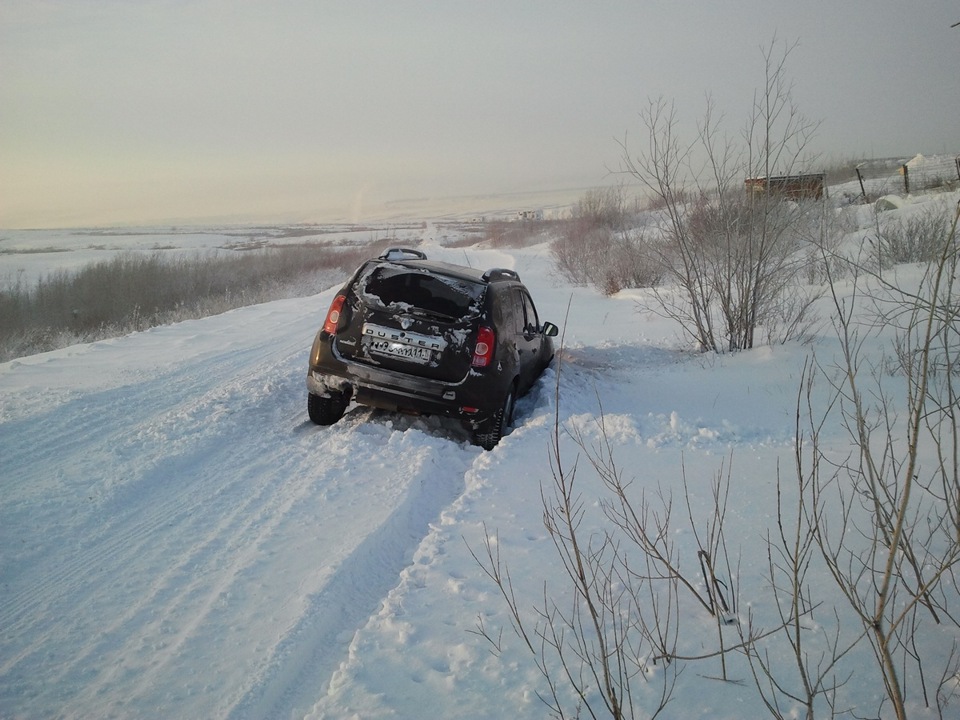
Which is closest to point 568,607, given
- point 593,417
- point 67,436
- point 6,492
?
point 593,417

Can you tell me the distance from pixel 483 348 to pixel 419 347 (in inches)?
24.5

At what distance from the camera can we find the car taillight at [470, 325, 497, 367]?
6301mm

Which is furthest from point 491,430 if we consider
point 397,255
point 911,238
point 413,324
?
point 911,238

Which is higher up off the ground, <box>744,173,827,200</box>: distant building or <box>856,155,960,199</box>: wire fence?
<box>856,155,960,199</box>: wire fence

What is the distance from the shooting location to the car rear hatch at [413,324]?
624cm

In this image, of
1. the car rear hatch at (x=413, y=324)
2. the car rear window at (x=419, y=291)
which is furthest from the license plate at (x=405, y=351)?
the car rear window at (x=419, y=291)

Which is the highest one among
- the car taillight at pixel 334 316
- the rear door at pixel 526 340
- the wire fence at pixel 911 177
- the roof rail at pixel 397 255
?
the wire fence at pixel 911 177

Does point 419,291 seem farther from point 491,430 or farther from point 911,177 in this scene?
point 911,177

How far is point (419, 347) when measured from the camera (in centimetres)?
624

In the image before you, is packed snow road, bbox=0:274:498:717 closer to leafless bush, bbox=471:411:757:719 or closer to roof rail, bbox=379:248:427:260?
leafless bush, bbox=471:411:757:719

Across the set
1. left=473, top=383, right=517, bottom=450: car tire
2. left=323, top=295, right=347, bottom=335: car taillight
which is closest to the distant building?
left=473, top=383, right=517, bottom=450: car tire

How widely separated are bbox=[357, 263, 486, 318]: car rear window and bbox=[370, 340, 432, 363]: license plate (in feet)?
1.19

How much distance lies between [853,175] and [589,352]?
33.3 metres

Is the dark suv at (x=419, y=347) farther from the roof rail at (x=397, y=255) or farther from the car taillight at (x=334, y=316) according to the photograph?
the roof rail at (x=397, y=255)
